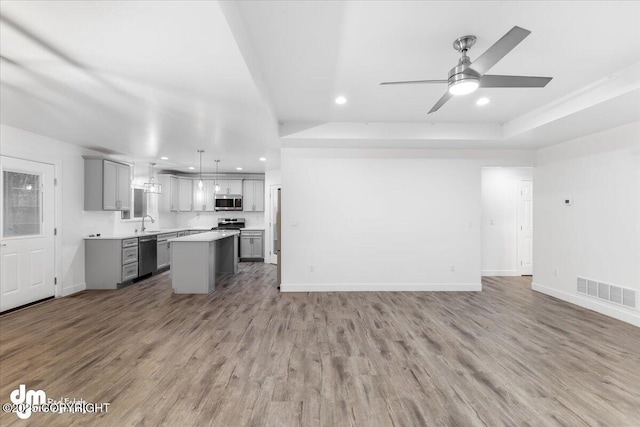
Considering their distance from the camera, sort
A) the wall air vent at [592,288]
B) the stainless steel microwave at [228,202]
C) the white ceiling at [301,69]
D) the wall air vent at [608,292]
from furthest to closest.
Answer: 1. the stainless steel microwave at [228,202]
2. the wall air vent at [592,288]
3. the wall air vent at [608,292]
4. the white ceiling at [301,69]

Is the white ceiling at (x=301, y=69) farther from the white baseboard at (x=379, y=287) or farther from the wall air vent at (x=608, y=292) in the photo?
the white baseboard at (x=379, y=287)

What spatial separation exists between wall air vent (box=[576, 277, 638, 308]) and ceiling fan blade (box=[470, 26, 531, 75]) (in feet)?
12.8

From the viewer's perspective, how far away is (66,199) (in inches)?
199

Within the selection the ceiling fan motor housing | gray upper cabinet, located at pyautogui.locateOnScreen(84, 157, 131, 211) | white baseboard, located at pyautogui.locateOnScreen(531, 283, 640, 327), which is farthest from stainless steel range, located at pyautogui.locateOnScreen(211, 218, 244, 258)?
the ceiling fan motor housing

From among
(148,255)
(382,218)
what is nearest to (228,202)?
(148,255)

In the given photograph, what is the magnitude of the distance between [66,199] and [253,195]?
4.38 meters

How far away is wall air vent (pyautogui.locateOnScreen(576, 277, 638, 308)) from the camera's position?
3846 mm

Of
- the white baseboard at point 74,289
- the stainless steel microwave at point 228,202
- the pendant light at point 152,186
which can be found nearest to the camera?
the white baseboard at point 74,289

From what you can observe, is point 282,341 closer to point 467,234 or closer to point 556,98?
point 467,234

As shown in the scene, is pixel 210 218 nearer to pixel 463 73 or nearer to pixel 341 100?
pixel 341 100

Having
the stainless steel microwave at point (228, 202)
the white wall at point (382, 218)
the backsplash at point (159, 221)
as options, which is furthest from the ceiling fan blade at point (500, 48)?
the stainless steel microwave at point (228, 202)

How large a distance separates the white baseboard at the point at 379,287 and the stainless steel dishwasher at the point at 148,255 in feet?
10.3

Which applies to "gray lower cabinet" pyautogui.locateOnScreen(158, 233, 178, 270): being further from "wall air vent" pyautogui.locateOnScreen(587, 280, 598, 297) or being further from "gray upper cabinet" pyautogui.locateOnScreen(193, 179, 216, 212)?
"wall air vent" pyautogui.locateOnScreen(587, 280, 598, 297)

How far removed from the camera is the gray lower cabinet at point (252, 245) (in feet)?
27.3
